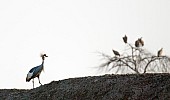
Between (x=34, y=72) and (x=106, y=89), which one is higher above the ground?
(x=34, y=72)

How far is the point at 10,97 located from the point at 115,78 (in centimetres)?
541

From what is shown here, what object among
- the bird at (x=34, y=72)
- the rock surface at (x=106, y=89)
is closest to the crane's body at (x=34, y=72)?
the bird at (x=34, y=72)

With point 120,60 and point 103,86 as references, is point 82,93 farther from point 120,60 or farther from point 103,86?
point 120,60

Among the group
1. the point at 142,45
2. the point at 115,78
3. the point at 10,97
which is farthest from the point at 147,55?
the point at 115,78

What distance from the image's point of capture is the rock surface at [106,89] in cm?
1489

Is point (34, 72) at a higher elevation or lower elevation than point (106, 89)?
higher

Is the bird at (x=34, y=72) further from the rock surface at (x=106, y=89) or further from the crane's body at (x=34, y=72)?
the rock surface at (x=106, y=89)

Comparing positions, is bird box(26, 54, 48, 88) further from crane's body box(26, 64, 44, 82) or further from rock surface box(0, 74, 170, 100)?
rock surface box(0, 74, 170, 100)

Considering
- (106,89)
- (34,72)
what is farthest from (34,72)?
(106,89)

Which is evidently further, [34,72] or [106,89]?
[34,72]

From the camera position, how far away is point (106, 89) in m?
16.7

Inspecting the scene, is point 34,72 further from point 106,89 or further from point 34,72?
point 106,89

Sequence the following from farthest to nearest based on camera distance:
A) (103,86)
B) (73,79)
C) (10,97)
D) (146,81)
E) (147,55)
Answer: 1. (147,55)
2. (10,97)
3. (73,79)
4. (103,86)
5. (146,81)

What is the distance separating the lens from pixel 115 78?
17.5 metres
